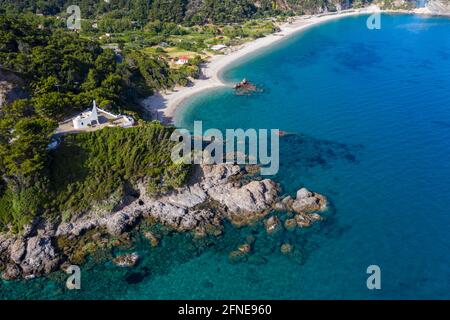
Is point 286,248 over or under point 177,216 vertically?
under

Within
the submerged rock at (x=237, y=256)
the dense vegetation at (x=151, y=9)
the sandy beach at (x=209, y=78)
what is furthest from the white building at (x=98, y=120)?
the dense vegetation at (x=151, y=9)

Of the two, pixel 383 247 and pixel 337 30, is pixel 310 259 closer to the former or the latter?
pixel 383 247

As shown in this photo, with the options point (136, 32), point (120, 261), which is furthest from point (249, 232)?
point (136, 32)

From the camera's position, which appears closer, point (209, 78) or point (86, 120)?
point (86, 120)

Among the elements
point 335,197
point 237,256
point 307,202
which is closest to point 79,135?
point 237,256

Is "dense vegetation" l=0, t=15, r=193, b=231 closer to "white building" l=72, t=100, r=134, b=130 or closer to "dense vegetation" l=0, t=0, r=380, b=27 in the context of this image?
"white building" l=72, t=100, r=134, b=130

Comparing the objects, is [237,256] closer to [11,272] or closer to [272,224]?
[272,224]
